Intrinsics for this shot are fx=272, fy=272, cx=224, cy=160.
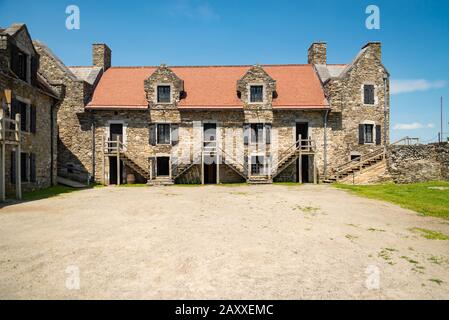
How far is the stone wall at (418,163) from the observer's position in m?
19.8

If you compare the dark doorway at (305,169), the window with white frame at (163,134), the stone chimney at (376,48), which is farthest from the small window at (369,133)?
the window with white frame at (163,134)

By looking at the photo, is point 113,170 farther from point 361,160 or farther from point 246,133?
point 361,160

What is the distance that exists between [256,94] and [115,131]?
12003 millimetres

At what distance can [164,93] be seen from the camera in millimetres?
22562

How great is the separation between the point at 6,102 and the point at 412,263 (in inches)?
722

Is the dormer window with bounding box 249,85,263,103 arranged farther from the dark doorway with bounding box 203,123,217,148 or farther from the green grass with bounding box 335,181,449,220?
the green grass with bounding box 335,181,449,220

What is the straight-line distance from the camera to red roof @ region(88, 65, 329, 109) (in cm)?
2222

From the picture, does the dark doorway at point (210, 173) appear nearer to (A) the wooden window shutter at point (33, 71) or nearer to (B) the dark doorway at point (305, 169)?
(B) the dark doorway at point (305, 169)

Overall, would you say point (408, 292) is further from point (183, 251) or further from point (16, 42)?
point (16, 42)

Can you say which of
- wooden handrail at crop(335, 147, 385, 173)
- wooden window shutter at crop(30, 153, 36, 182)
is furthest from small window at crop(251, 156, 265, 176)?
wooden window shutter at crop(30, 153, 36, 182)

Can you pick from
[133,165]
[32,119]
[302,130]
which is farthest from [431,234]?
[32,119]

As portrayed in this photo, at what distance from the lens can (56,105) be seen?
19.7 m

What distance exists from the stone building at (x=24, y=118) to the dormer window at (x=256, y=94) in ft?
47.8
